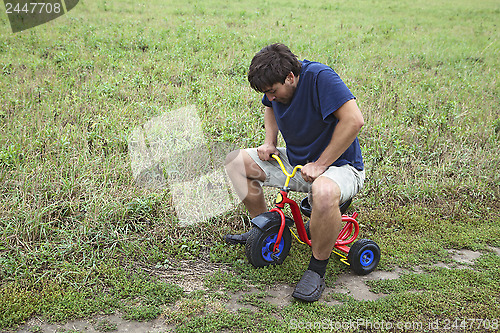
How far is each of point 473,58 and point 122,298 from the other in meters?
9.85

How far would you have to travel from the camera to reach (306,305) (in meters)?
3.33

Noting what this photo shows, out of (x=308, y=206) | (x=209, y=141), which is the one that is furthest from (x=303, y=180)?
(x=209, y=141)

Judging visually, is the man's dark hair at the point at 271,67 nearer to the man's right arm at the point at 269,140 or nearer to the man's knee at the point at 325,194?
the man's right arm at the point at 269,140

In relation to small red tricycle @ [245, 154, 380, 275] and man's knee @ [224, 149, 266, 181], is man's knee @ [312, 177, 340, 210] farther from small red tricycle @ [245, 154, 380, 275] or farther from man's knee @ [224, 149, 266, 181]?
man's knee @ [224, 149, 266, 181]

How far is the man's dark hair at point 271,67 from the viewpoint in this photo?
10.8 feet

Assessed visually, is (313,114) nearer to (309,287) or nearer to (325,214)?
(325,214)

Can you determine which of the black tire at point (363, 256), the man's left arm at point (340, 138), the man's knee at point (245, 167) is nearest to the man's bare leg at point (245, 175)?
the man's knee at point (245, 167)

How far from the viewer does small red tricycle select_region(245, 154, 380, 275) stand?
11.8ft

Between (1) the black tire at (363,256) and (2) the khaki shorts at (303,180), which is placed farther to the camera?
(1) the black tire at (363,256)

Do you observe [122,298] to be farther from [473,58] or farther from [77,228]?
[473,58]

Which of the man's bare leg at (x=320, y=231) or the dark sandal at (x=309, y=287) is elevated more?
the man's bare leg at (x=320, y=231)

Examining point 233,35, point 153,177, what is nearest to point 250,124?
point 153,177

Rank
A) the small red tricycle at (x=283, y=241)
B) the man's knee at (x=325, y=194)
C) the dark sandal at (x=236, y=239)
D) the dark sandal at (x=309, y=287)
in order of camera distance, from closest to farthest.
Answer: the man's knee at (x=325, y=194)
the dark sandal at (x=309, y=287)
the small red tricycle at (x=283, y=241)
the dark sandal at (x=236, y=239)

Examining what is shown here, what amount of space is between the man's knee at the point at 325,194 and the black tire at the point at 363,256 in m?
0.67
